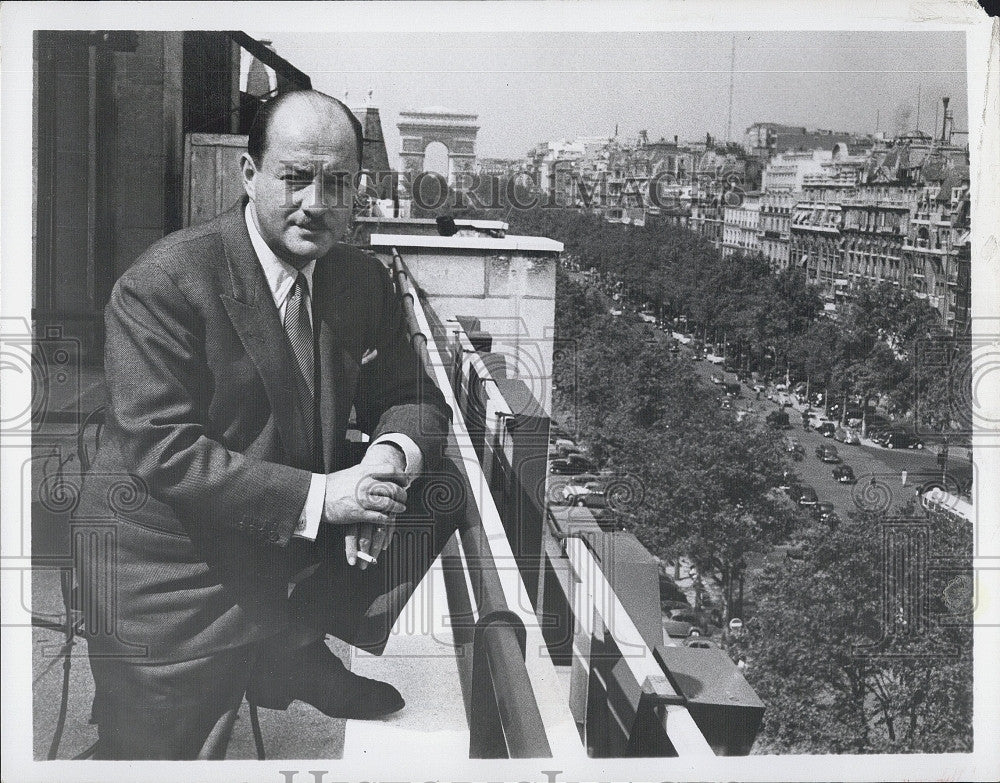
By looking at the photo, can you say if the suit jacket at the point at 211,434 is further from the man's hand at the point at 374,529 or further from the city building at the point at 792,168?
the city building at the point at 792,168

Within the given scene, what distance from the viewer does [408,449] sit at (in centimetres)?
327

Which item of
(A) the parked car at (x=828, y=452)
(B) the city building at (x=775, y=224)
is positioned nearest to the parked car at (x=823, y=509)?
(A) the parked car at (x=828, y=452)

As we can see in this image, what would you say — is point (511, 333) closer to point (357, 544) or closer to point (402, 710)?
point (357, 544)

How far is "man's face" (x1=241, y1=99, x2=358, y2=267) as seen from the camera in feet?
10.3

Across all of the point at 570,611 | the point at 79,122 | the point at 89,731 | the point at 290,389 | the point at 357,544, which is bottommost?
the point at 89,731

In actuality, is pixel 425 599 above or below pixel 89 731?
above

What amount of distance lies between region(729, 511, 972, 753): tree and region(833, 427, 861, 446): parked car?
231 millimetres

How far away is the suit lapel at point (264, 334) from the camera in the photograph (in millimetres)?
3125

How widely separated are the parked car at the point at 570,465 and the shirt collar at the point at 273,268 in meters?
0.92

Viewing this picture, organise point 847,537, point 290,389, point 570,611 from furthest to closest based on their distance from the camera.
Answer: point 847,537 < point 570,611 < point 290,389

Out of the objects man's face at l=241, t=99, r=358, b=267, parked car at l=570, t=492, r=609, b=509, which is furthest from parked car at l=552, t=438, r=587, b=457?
man's face at l=241, t=99, r=358, b=267

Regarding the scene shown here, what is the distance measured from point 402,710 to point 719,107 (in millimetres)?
1958

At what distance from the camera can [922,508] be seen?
11.5 feet

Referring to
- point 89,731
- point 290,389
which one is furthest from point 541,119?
point 89,731
